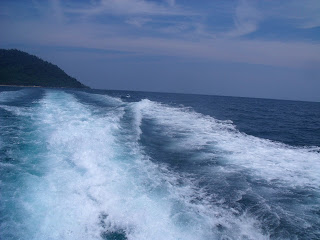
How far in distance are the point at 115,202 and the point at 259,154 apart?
22.1ft

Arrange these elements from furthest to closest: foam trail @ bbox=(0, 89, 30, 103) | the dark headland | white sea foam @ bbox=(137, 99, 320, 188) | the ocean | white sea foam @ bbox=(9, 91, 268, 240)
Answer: the dark headland
foam trail @ bbox=(0, 89, 30, 103)
white sea foam @ bbox=(137, 99, 320, 188)
the ocean
white sea foam @ bbox=(9, 91, 268, 240)

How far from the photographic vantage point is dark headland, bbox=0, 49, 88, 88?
68.5 meters

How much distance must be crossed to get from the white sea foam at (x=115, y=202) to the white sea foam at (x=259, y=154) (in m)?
2.86

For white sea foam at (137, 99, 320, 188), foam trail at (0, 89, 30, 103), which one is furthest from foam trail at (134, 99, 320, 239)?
foam trail at (0, 89, 30, 103)

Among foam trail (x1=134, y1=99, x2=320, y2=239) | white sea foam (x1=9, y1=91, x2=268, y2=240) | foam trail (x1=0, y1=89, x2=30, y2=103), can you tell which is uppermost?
foam trail (x1=0, y1=89, x2=30, y2=103)

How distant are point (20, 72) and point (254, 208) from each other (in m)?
88.4

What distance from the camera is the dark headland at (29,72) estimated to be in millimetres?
68525

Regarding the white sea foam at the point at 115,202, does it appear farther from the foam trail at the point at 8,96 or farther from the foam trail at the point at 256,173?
the foam trail at the point at 8,96

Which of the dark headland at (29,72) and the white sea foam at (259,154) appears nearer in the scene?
the white sea foam at (259,154)

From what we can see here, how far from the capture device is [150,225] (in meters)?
4.59

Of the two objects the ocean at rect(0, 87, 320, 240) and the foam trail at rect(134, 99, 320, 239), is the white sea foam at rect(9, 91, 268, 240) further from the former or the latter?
the foam trail at rect(134, 99, 320, 239)

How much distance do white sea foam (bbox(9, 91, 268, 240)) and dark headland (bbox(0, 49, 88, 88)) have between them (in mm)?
67709

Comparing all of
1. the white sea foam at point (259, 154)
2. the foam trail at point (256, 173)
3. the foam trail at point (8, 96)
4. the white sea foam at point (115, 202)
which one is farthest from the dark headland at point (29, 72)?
the white sea foam at point (115, 202)

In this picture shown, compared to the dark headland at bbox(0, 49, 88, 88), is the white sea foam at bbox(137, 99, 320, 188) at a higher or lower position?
lower
